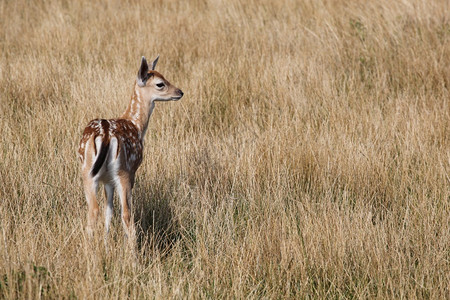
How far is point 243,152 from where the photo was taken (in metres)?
5.65

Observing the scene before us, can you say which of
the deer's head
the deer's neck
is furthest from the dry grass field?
the deer's head

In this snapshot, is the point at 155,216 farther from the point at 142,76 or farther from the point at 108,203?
the point at 142,76

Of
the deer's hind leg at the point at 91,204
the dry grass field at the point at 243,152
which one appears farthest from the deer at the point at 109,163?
the dry grass field at the point at 243,152

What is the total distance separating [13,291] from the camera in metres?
3.30

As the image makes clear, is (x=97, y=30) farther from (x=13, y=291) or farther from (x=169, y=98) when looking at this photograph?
(x=13, y=291)

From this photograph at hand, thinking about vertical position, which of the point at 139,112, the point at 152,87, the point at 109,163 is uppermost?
the point at 152,87

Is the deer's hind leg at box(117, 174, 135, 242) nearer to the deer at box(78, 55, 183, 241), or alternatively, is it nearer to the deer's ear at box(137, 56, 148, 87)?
the deer at box(78, 55, 183, 241)

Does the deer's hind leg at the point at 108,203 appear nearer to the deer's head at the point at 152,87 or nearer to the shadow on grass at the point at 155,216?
the shadow on grass at the point at 155,216


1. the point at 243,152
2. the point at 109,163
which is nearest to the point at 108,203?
the point at 109,163

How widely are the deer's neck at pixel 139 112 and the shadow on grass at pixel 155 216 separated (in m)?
0.59

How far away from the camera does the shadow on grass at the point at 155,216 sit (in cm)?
462

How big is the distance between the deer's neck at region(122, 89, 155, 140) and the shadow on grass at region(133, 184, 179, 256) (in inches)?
23.3

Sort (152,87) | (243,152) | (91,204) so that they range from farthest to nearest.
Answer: (243,152), (152,87), (91,204)

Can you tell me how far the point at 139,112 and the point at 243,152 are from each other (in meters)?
1.22
